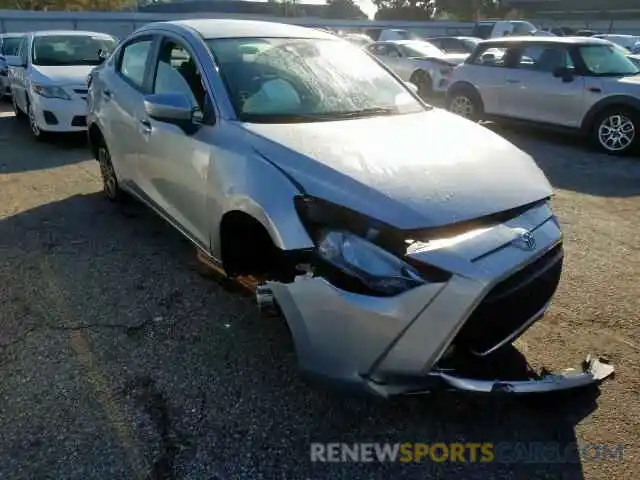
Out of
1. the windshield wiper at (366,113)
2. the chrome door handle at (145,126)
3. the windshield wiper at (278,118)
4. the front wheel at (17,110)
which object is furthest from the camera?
the front wheel at (17,110)

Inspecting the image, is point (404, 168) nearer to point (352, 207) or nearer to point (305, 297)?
point (352, 207)

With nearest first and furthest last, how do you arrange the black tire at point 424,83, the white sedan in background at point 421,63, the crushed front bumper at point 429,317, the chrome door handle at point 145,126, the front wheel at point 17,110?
the crushed front bumper at point 429,317 → the chrome door handle at point 145,126 → the front wheel at point 17,110 → the white sedan in background at point 421,63 → the black tire at point 424,83

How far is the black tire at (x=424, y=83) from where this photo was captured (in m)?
12.9

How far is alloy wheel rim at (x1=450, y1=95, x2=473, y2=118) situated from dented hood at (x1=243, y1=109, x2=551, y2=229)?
23.1 ft

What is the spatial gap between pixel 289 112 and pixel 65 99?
229 inches

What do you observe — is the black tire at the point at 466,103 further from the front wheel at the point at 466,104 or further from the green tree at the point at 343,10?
the green tree at the point at 343,10

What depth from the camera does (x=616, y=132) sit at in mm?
7789

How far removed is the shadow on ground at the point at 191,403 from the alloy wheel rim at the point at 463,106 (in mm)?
7439

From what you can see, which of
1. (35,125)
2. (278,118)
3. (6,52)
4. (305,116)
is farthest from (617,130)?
(6,52)

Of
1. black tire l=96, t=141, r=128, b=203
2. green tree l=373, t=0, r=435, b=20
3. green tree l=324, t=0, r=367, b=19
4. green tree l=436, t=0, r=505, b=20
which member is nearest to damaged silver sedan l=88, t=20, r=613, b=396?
black tire l=96, t=141, r=128, b=203

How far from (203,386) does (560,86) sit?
7.65m

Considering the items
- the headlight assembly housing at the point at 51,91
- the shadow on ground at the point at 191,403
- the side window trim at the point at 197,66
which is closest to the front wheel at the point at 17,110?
the headlight assembly housing at the point at 51,91

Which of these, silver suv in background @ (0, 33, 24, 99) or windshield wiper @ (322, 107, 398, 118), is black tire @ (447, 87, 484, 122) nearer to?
windshield wiper @ (322, 107, 398, 118)

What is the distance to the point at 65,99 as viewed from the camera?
764cm
